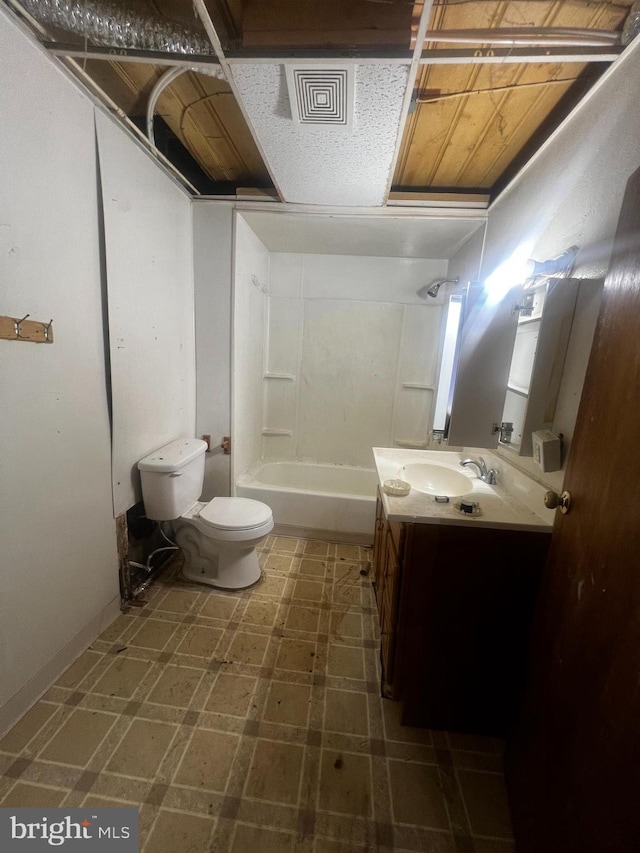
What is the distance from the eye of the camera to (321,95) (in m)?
1.15

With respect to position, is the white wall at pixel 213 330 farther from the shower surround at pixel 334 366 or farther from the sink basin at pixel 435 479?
the sink basin at pixel 435 479

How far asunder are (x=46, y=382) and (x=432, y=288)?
265 centimetres

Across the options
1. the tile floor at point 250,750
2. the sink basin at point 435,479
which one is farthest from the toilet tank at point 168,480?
the sink basin at point 435,479

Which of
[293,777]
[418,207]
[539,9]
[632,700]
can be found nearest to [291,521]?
[293,777]

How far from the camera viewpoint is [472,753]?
1173 mm

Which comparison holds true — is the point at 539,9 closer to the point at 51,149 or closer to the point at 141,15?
the point at 141,15

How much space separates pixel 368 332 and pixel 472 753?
8.66ft

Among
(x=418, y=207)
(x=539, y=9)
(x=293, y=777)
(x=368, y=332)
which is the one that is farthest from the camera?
(x=368, y=332)

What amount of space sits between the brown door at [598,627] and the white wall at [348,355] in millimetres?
2069

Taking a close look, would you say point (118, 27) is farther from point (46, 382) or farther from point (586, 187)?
point (586, 187)

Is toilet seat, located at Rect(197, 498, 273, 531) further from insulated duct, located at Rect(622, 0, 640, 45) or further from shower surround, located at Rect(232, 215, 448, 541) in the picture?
insulated duct, located at Rect(622, 0, 640, 45)

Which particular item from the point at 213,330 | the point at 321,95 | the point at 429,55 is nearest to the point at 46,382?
the point at 213,330

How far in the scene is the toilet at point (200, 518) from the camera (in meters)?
1.72

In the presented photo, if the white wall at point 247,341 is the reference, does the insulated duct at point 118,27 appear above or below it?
above
